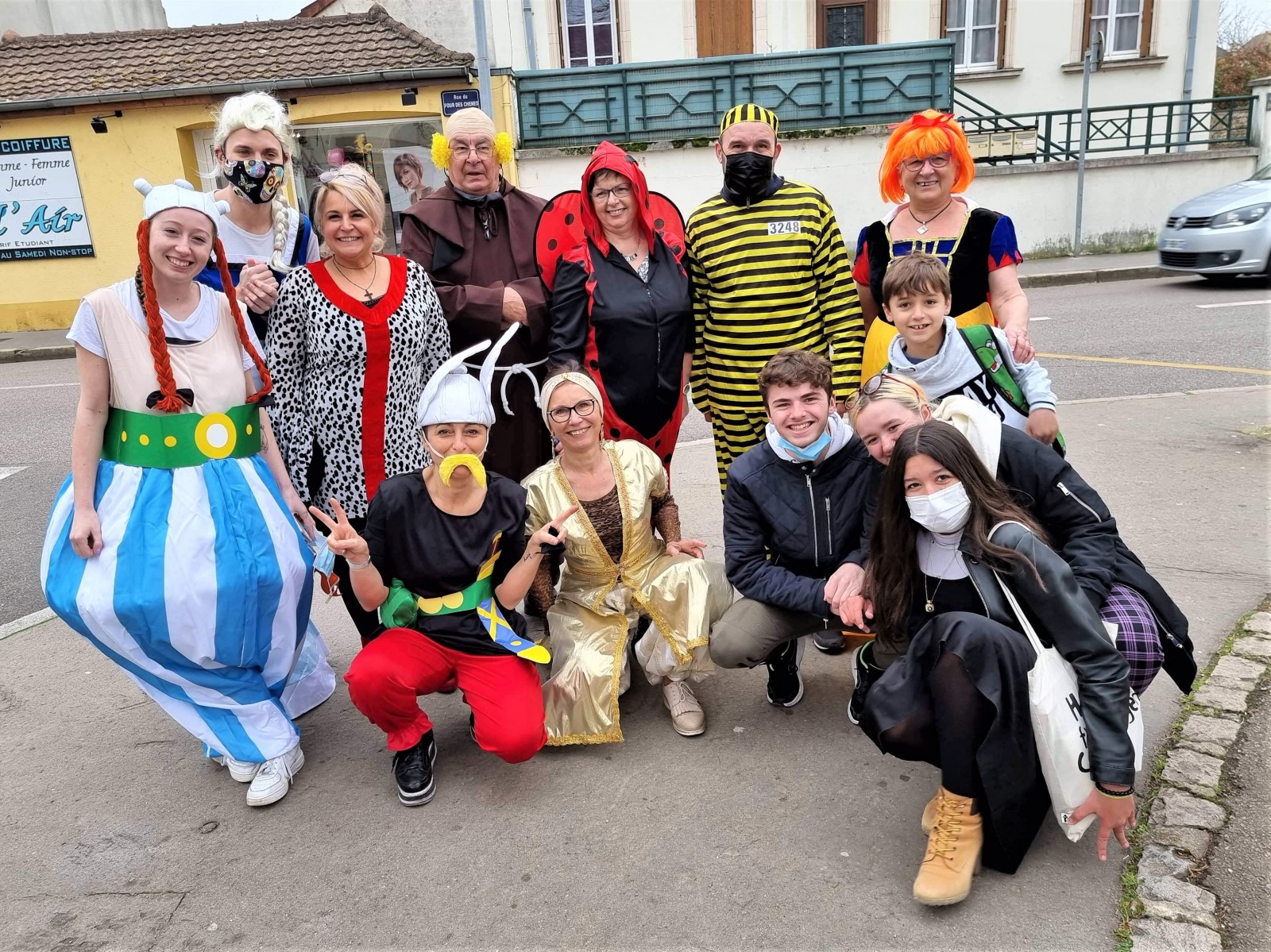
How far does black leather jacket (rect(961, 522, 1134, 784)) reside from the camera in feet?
7.43

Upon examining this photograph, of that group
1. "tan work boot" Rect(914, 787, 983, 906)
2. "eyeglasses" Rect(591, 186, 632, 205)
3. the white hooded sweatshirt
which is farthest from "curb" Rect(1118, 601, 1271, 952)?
"eyeglasses" Rect(591, 186, 632, 205)

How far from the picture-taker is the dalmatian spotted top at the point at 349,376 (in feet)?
10.2

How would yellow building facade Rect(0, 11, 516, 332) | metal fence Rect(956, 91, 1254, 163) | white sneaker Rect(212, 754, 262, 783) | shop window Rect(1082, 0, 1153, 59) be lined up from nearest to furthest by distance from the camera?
white sneaker Rect(212, 754, 262, 783)
yellow building facade Rect(0, 11, 516, 332)
metal fence Rect(956, 91, 1254, 163)
shop window Rect(1082, 0, 1153, 59)

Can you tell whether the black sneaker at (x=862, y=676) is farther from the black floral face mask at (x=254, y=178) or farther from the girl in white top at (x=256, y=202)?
the black floral face mask at (x=254, y=178)

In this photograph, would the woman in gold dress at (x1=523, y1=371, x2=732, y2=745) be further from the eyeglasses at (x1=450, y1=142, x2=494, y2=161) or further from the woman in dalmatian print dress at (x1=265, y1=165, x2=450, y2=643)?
the eyeglasses at (x1=450, y1=142, x2=494, y2=161)

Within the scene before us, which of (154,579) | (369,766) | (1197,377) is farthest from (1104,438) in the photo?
(154,579)

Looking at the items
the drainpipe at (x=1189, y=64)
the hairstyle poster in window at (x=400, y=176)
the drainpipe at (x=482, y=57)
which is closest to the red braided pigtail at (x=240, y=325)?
the drainpipe at (x=482, y=57)

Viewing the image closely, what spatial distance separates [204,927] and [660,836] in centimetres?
119

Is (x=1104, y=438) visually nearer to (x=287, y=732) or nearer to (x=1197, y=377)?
(x=1197, y=377)

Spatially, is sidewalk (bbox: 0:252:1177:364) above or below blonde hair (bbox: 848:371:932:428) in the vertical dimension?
below

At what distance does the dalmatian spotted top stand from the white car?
11.3 metres

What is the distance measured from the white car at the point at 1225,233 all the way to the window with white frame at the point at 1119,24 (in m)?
6.47

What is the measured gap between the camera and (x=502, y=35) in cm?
1641

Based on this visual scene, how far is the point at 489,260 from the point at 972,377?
6.09ft
